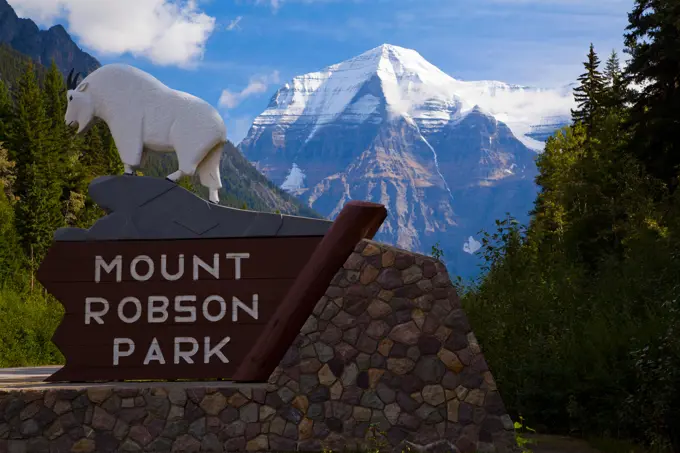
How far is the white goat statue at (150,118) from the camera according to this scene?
33.9 feet

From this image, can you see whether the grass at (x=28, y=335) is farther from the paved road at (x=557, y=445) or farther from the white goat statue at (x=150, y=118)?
the paved road at (x=557, y=445)

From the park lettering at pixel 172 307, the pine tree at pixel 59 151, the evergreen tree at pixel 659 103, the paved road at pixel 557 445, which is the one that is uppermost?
the pine tree at pixel 59 151

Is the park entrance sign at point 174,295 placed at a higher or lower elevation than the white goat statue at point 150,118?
lower

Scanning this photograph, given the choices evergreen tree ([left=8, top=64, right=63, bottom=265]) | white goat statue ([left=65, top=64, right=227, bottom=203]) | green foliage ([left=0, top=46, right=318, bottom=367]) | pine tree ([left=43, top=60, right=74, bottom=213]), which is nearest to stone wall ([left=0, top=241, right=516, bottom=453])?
white goat statue ([left=65, top=64, right=227, bottom=203])

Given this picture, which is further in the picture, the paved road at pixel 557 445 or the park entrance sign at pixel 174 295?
the park entrance sign at pixel 174 295

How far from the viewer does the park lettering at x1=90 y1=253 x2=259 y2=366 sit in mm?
9516

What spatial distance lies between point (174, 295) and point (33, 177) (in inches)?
1622

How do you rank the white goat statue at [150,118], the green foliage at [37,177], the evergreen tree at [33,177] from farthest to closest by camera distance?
the evergreen tree at [33,177], the green foliage at [37,177], the white goat statue at [150,118]

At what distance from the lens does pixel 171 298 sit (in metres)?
9.64

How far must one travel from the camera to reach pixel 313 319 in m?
8.82

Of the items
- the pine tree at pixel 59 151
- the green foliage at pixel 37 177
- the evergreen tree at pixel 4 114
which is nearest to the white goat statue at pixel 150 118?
the green foliage at pixel 37 177

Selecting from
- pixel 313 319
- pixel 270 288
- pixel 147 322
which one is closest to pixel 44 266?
pixel 147 322

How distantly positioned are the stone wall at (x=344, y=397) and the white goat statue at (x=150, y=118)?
2.82m

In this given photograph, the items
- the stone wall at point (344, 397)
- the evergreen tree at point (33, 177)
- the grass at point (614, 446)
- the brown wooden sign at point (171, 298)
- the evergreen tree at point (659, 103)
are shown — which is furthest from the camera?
the evergreen tree at point (33, 177)
